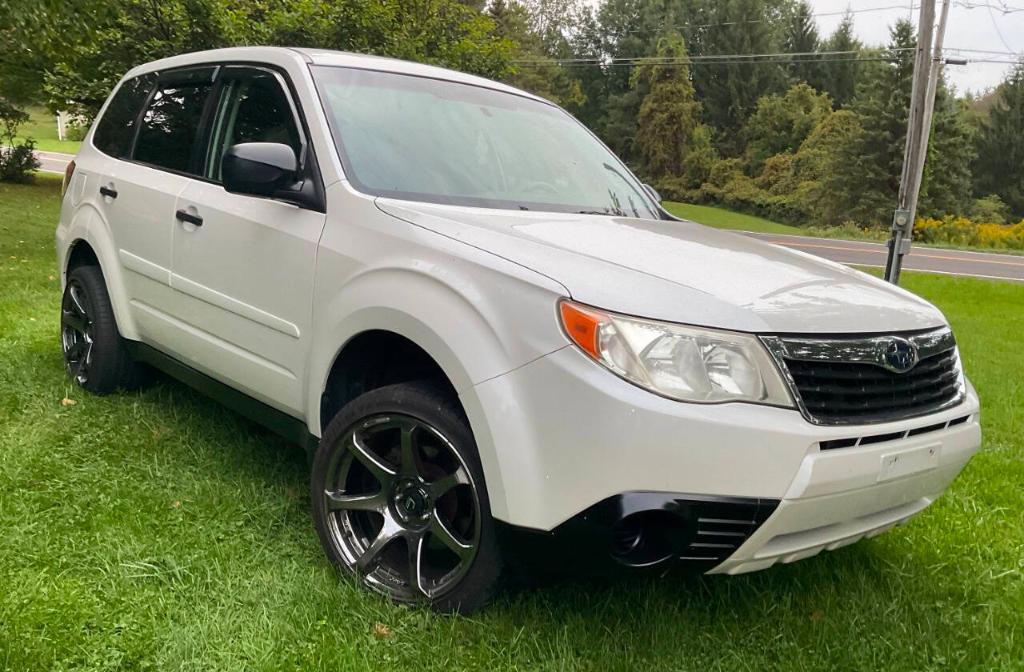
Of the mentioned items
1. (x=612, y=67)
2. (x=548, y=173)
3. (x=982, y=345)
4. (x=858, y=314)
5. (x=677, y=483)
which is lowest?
(x=982, y=345)

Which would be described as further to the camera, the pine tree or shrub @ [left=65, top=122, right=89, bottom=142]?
the pine tree

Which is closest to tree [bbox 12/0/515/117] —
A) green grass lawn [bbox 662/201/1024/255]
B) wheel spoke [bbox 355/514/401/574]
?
green grass lawn [bbox 662/201/1024/255]

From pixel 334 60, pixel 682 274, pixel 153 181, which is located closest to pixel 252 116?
pixel 334 60

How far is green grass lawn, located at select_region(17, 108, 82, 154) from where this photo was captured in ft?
95.7

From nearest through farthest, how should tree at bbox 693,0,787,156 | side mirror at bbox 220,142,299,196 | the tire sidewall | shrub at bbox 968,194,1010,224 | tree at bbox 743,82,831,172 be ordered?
side mirror at bbox 220,142,299,196, the tire sidewall, shrub at bbox 968,194,1010,224, tree at bbox 743,82,831,172, tree at bbox 693,0,787,156

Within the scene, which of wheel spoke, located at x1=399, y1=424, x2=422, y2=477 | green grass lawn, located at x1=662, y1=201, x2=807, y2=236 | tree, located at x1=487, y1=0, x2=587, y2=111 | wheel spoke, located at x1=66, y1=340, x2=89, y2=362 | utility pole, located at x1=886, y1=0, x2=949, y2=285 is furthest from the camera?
tree, located at x1=487, y1=0, x2=587, y2=111

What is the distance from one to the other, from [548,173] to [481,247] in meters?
1.19

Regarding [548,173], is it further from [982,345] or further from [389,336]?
[982,345]

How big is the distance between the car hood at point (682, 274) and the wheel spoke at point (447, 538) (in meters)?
0.80

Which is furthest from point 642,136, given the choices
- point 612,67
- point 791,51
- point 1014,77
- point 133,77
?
point 133,77

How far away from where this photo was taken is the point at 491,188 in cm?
326

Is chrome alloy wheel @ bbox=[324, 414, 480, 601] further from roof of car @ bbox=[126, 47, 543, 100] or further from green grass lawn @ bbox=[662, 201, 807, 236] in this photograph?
green grass lawn @ bbox=[662, 201, 807, 236]

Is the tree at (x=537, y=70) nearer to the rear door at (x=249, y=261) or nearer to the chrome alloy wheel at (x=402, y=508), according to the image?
the rear door at (x=249, y=261)

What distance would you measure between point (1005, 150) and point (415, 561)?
189 ft
